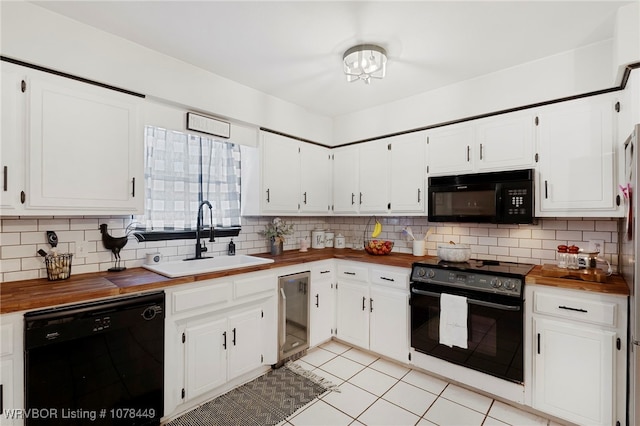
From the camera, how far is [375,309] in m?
2.93

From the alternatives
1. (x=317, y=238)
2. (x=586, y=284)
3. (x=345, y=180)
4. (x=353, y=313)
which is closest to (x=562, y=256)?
(x=586, y=284)

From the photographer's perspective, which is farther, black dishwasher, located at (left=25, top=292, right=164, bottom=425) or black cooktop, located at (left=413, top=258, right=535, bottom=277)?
black cooktop, located at (left=413, top=258, right=535, bottom=277)

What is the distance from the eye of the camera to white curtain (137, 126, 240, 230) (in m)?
2.54

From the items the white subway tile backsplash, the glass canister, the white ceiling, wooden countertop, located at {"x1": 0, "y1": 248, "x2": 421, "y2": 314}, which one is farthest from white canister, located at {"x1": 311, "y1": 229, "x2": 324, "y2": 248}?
the glass canister

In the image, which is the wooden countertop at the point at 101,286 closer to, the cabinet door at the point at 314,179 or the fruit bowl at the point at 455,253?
the fruit bowl at the point at 455,253

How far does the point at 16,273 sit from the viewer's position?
1.90 metres

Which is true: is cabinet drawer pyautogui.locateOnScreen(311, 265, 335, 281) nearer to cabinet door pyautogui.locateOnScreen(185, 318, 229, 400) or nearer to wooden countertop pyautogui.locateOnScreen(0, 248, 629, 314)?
wooden countertop pyautogui.locateOnScreen(0, 248, 629, 314)

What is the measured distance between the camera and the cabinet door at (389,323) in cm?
273

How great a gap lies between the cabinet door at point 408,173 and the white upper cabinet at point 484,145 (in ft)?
0.34

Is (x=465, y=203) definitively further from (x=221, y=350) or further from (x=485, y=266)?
(x=221, y=350)

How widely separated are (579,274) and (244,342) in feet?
8.31

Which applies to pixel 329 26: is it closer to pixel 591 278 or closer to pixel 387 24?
pixel 387 24

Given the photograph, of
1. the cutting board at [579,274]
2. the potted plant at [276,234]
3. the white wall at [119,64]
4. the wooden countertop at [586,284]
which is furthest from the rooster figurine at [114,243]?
the cutting board at [579,274]

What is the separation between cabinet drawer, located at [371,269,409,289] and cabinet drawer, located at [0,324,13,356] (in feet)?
8.24
